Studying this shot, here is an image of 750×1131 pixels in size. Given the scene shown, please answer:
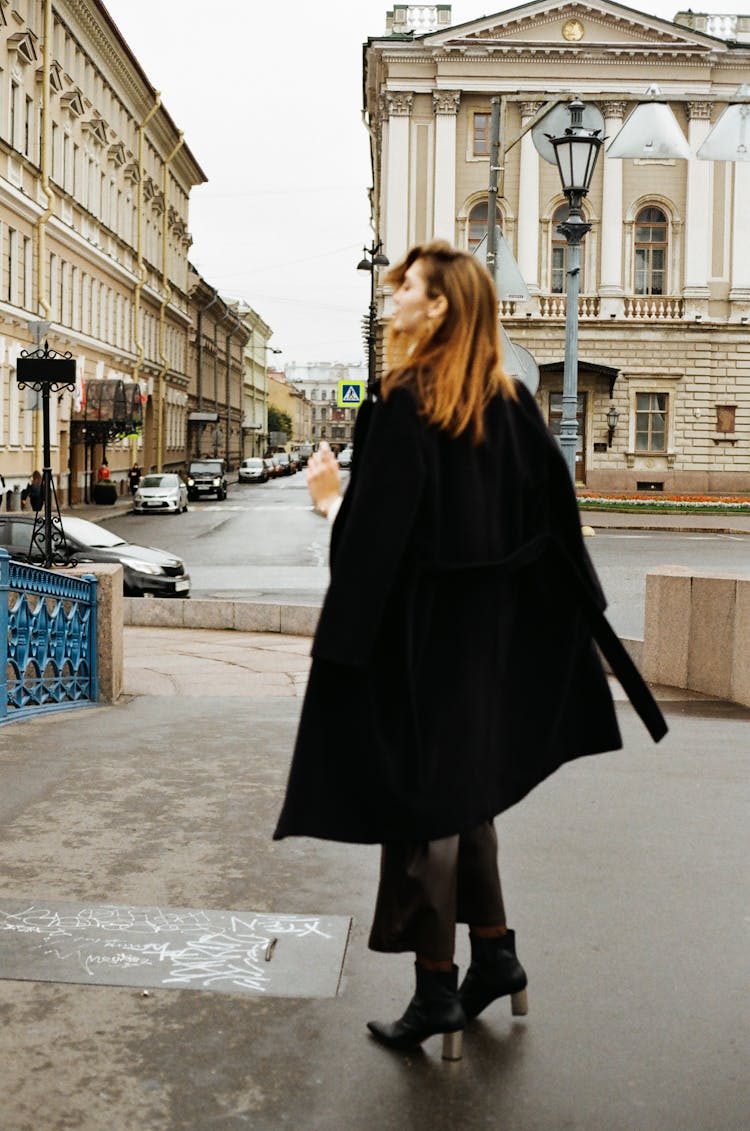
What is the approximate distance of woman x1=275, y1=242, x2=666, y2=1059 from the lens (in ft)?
9.94

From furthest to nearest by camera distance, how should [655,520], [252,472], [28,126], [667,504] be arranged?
1. [252,472]
2. [667,504]
3. [28,126]
4. [655,520]

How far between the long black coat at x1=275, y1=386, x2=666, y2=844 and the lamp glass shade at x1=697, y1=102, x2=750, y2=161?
11.7m

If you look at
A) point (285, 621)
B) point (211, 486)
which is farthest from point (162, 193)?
point (285, 621)

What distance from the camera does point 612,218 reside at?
4706 centimetres

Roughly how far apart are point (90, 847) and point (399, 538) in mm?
2460

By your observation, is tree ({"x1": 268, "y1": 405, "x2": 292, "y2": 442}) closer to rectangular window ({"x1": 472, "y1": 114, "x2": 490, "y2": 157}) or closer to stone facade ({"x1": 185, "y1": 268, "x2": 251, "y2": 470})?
stone facade ({"x1": 185, "y1": 268, "x2": 251, "y2": 470})

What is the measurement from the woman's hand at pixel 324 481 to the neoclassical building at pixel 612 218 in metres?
42.7

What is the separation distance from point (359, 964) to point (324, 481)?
1.39 m

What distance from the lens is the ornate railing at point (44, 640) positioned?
7.67m

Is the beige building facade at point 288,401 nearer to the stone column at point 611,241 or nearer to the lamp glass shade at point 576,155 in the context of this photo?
the stone column at point 611,241

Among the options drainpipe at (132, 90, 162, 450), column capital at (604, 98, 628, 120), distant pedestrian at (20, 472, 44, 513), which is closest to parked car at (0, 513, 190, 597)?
distant pedestrian at (20, 472, 44, 513)

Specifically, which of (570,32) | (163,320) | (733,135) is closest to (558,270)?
(570,32)

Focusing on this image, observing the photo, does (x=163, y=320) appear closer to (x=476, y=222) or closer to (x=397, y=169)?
(x=397, y=169)

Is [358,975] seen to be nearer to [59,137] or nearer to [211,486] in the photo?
[59,137]
